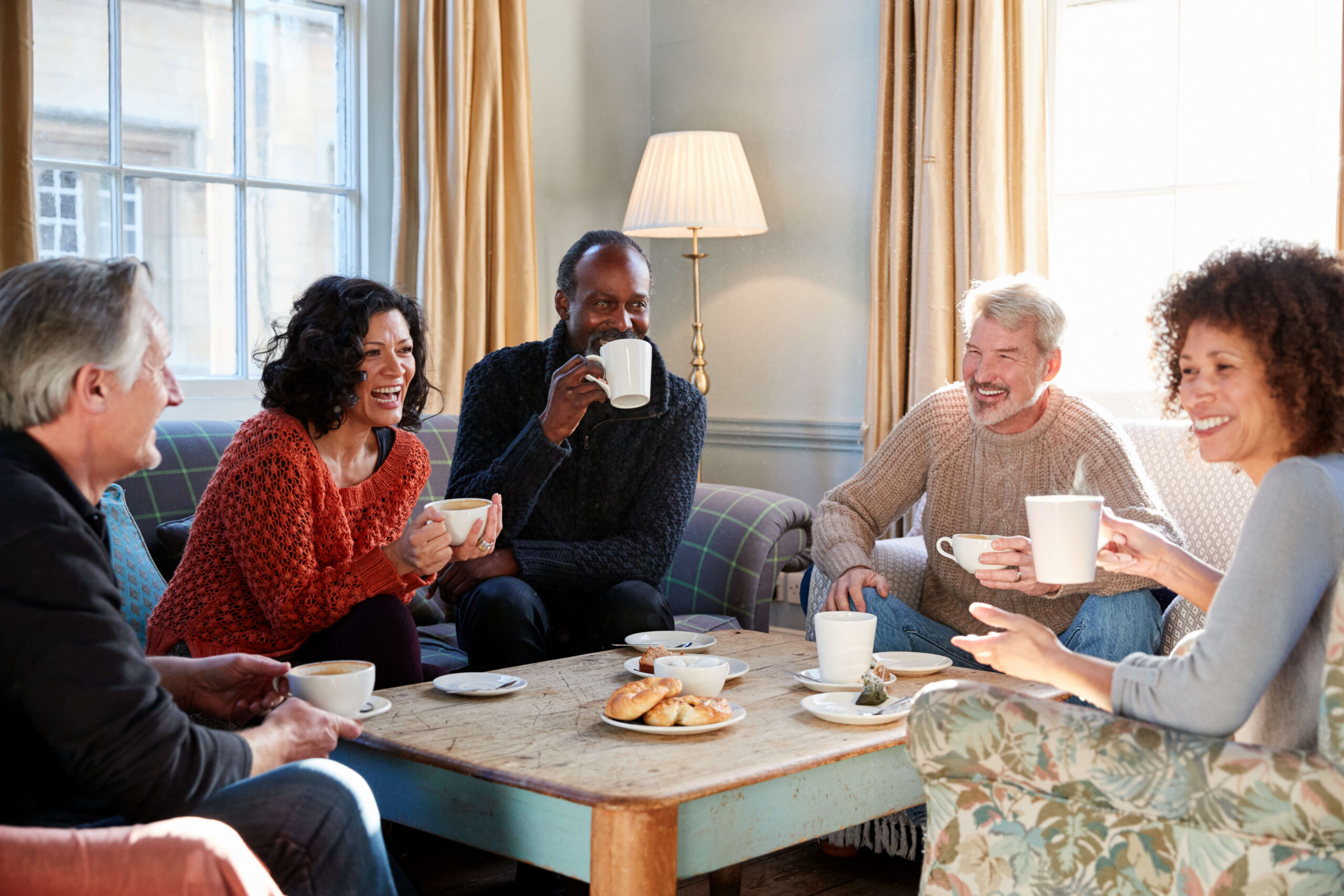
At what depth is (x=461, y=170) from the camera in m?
3.53

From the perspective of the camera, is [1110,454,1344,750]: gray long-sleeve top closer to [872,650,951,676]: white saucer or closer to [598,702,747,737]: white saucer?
[598,702,747,737]: white saucer

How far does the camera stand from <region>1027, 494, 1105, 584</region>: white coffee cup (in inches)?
58.6

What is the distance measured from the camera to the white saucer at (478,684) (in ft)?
5.54

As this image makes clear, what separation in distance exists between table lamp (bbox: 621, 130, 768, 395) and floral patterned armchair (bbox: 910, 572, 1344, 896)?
2.58 m

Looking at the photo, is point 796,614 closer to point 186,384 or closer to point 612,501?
point 612,501

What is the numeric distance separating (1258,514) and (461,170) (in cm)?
280

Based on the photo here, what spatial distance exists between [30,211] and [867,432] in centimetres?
225

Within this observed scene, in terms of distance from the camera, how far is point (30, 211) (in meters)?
2.80

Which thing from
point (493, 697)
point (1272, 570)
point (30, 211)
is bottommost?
point (493, 697)

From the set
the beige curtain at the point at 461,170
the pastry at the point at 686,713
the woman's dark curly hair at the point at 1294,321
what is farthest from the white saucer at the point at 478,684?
the beige curtain at the point at 461,170

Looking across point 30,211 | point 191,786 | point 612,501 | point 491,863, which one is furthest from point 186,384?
point 191,786

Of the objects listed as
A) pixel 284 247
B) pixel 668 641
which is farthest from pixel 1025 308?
pixel 284 247

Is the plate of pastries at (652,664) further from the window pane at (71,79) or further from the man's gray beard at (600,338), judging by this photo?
the window pane at (71,79)

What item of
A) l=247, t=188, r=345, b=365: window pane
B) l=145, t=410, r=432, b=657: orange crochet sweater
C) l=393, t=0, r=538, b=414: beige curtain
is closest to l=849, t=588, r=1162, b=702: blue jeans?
l=145, t=410, r=432, b=657: orange crochet sweater
